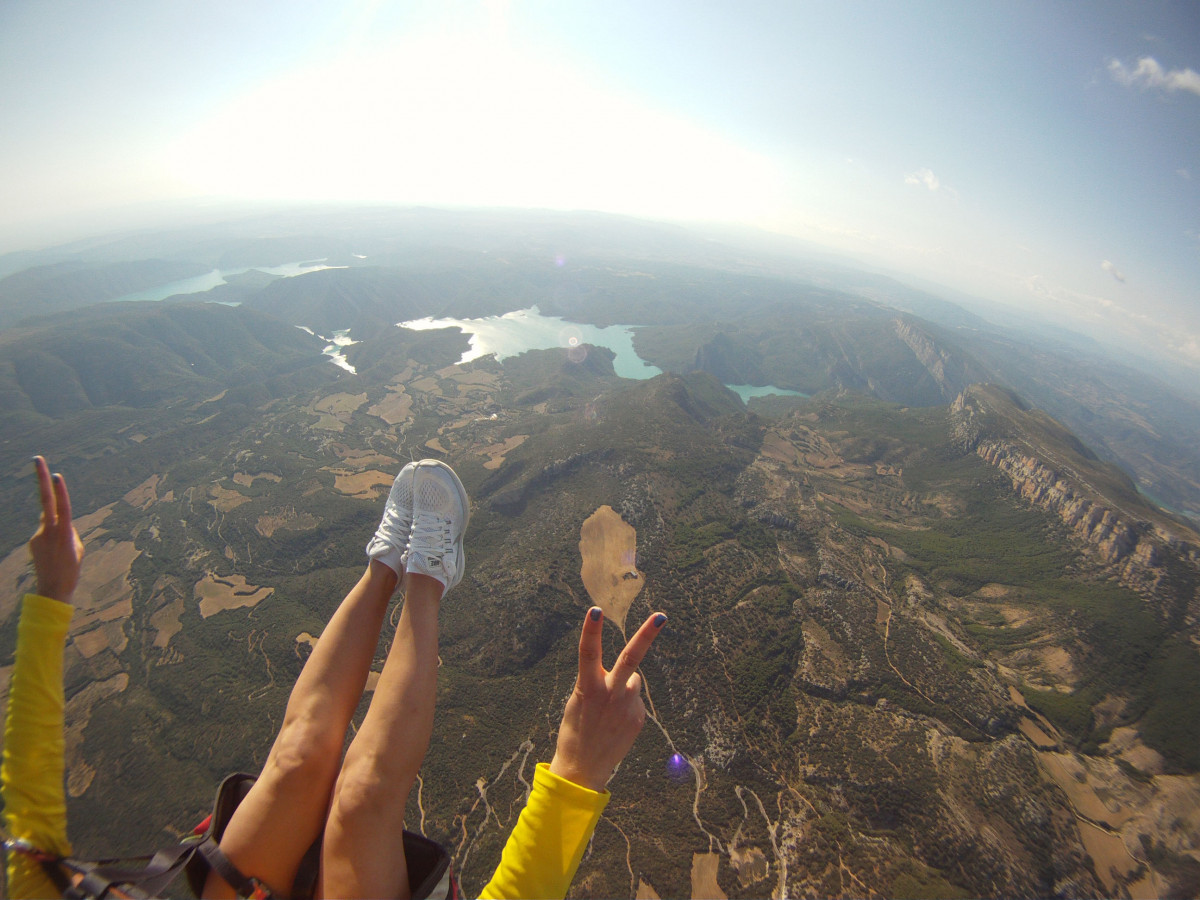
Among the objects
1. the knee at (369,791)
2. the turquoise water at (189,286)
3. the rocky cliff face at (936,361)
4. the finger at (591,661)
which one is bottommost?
the turquoise water at (189,286)

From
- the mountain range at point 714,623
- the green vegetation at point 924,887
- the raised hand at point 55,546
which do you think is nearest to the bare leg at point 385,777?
the raised hand at point 55,546


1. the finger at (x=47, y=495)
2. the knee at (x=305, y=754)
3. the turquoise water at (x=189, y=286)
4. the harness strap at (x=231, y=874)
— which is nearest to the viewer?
the finger at (x=47, y=495)

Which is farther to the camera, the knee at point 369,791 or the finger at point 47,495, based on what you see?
the knee at point 369,791

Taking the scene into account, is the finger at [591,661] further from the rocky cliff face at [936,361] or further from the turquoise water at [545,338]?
the rocky cliff face at [936,361]

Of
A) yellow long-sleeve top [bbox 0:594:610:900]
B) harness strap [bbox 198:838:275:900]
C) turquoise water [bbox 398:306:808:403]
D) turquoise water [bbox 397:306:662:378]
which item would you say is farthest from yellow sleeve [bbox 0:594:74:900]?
turquoise water [bbox 398:306:808:403]

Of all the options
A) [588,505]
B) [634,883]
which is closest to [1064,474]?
[588,505]

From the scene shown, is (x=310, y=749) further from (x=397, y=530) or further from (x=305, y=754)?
(x=397, y=530)

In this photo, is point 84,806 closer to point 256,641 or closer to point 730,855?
point 256,641

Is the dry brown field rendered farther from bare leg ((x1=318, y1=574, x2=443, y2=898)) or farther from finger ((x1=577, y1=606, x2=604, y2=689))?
finger ((x1=577, y1=606, x2=604, y2=689))
